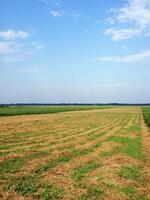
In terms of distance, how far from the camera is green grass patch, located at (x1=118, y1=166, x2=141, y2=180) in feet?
48.9

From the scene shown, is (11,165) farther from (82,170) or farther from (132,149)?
(132,149)

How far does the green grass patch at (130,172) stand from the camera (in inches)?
Answer: 587

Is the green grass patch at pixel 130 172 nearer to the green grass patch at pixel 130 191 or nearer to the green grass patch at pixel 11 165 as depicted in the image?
the green grass patch at pixel 130 191

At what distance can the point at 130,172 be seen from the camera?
15.9m

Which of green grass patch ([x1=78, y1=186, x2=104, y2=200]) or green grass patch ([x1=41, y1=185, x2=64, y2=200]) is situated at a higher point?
green grass patch ([x1=41, y1=185, x2=64, y2=200])

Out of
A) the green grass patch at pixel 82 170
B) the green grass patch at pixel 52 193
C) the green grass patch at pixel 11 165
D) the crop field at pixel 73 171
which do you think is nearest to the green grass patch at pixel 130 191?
the crop field at pixel 73 171

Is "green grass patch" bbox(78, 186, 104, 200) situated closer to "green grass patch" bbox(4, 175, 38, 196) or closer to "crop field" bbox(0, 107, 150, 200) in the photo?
"crop field" bbox(0, 107, 150, 200)

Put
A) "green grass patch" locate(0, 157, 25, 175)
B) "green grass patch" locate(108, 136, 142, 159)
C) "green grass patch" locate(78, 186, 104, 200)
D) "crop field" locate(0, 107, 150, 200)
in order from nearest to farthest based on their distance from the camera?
1. "green grass patch" locate(78, 186, 104, 200)
2. "crop field" locate(0, 107, 150, 200)
3. "green grass patch" locate(0, 157, 25, 175)
4. "green grass patch" locate(108, 136, 142, 159)

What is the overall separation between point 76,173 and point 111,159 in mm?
4574

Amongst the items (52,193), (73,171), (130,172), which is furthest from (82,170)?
(52,193)

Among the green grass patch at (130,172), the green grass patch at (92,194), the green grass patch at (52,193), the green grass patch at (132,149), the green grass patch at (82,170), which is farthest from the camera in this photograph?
the green grass patch at (132,149)

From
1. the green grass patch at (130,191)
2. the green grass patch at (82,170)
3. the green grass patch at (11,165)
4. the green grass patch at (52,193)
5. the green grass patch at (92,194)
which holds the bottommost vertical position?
the green grass patch at (130,191)

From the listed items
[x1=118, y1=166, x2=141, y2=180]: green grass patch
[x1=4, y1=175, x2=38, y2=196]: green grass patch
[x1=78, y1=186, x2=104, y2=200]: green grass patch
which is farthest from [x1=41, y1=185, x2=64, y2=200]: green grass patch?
[x1=118, y1=166, x2=141, y2=180]: green grass patch

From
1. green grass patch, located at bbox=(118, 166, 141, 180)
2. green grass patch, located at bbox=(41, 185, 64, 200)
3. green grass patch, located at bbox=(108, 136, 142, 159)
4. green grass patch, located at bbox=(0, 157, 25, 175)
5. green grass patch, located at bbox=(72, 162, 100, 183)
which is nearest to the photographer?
green grass patch, located at bbox=(41, 185, 64, 200)
